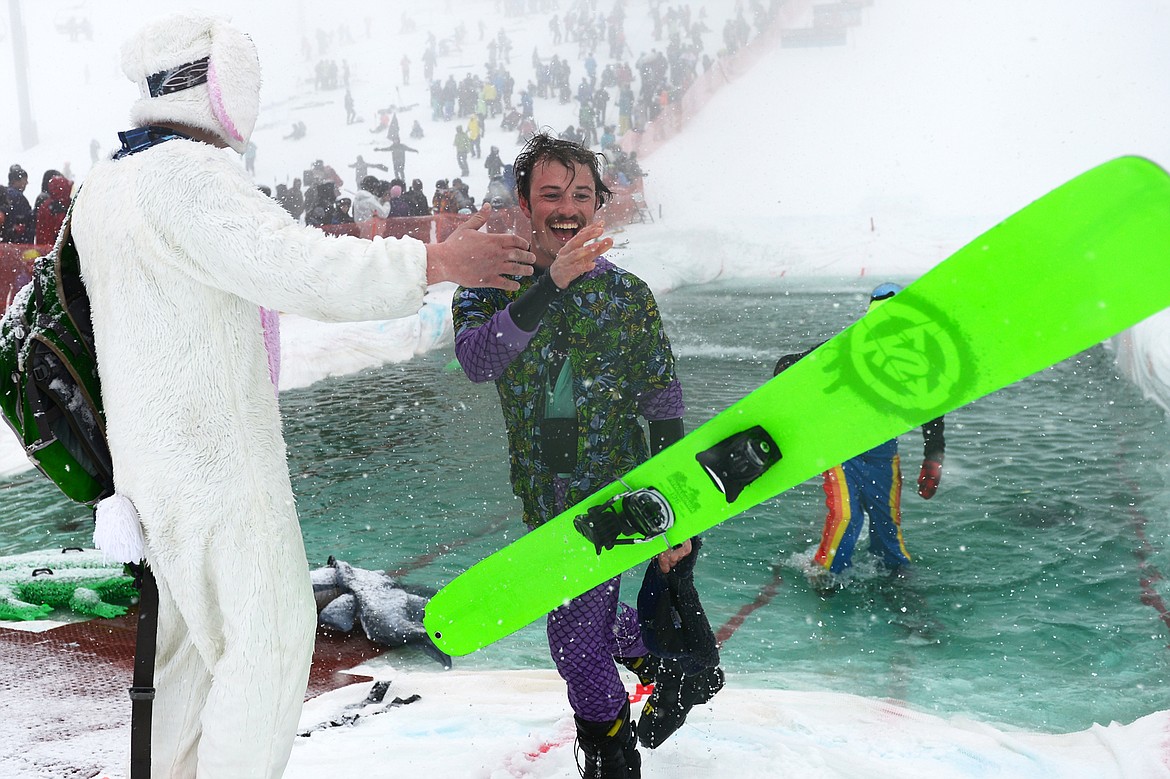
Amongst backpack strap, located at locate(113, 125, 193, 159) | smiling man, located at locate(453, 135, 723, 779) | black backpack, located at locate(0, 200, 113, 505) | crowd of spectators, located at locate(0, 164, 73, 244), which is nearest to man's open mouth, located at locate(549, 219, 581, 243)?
smiling man, located at locate(453, 135, 723, 779)

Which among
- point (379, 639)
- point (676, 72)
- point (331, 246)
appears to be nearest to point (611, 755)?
point (331, 246)

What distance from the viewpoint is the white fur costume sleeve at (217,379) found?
1.26 m

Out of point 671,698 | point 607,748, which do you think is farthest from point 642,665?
point 607,748

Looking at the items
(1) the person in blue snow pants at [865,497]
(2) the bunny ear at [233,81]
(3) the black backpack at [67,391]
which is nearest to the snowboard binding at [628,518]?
(3) the black backpack at [67,391]

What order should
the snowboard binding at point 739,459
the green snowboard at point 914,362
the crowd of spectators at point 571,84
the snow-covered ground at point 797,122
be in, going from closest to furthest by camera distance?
the green snowboard at point 914,362, the snowboard binding at point 739,459, the snow-covered ground at point 797,122, the crowd of spectators at point 571,84

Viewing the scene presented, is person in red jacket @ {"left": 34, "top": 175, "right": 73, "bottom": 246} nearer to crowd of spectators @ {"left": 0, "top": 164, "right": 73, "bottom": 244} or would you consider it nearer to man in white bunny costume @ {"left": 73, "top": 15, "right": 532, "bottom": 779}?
crowd of spectators @ {"left": 0, "top": 164, "right": 73, "bottom": 244}

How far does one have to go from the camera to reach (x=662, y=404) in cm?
180

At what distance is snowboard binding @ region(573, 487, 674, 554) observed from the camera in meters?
1.62

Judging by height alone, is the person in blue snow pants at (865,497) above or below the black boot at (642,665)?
below

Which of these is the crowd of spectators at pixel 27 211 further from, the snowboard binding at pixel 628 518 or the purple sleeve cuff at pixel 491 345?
the snowboard binding at pixel 628 518

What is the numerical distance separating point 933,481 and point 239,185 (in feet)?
8.21

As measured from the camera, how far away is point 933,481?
312cm

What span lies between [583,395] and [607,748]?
666mm

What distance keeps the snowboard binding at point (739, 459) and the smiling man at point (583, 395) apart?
0.84 feet
